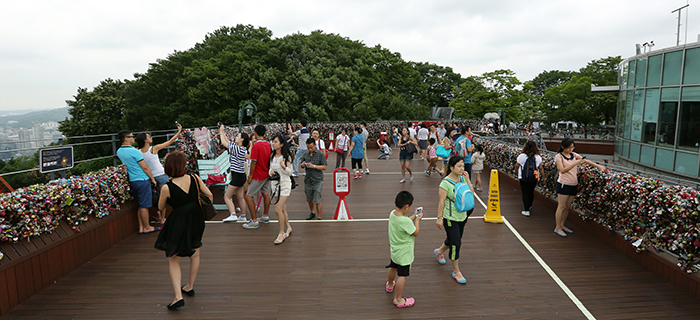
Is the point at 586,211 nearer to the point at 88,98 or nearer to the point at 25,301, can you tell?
the point at 25,301

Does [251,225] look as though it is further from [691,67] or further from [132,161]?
[691,67]

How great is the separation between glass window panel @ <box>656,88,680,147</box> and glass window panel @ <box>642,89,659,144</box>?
Result: 270 millimetres

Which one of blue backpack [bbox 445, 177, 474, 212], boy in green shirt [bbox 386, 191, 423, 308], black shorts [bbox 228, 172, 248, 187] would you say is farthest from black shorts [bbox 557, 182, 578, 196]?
black shorts [bbox 228, 172, 248, 187]

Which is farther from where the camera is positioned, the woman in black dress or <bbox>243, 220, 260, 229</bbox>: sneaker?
<bbox>243, 220, 260, 229</bbox>: sneaker

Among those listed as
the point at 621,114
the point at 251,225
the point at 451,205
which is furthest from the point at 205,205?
the point at 621,114

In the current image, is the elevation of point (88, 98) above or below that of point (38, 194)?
above

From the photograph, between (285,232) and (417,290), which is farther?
(285,232)

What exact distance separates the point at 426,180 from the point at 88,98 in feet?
152

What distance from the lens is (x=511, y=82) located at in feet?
158

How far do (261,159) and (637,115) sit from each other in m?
14.8

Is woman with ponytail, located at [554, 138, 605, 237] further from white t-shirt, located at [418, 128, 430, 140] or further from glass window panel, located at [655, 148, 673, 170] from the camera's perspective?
white t-shirt, located at [418, 128, 430, 140]

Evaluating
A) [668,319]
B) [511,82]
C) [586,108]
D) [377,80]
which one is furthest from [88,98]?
[586,108]

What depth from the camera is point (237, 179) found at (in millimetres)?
7297

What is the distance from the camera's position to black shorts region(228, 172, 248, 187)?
726cm
